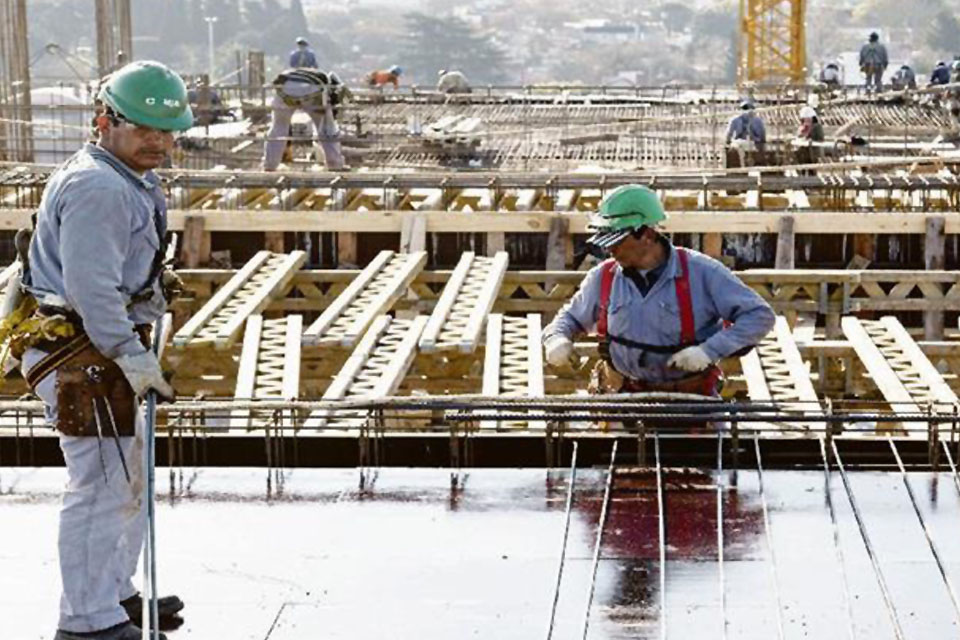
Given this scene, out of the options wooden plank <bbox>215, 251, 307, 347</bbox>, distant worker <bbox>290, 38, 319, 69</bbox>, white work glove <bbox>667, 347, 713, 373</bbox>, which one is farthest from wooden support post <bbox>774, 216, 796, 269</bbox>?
distant worker <bbox>290, 38, 319, 69</bbox>

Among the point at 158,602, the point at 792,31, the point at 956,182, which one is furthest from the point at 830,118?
the point at 792,31

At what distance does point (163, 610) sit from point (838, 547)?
2.77 metres

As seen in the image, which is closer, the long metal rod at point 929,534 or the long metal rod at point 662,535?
the long metal rod at point 662,535

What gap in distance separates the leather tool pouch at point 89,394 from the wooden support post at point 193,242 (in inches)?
520

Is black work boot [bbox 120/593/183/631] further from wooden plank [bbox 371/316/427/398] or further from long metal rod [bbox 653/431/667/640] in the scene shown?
wooden plank [bbox 371/316/427/398]

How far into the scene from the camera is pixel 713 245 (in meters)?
21.6

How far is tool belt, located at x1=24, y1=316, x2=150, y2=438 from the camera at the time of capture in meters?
7.30

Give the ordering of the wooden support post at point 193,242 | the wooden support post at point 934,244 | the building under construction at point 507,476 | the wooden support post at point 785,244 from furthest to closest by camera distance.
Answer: the wooden support post at point 193,242 < the wooden support post at point 785,244 < the wooden support post at point 934,244 < the building under construction at point 507,476

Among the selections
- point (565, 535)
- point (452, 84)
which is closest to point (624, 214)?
point (565, 535)

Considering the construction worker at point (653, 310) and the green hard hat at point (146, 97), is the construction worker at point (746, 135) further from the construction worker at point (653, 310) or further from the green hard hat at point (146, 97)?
the green hard hat at point (146, 97)

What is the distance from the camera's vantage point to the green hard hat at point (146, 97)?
7195mm

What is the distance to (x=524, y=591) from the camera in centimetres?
823

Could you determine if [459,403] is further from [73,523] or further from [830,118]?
[830,118]

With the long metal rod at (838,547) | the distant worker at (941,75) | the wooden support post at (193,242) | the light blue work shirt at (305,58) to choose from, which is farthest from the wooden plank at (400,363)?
the distant worker at (941,75)
